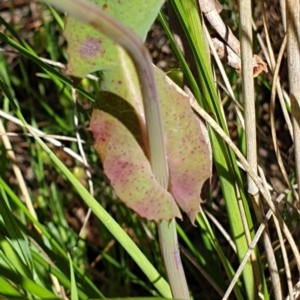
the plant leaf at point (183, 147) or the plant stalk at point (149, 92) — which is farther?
the plant leaf at point (183, 147)

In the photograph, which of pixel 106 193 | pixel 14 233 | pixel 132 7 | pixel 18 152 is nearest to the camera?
pixel 132 7

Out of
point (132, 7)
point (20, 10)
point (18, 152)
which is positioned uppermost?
point (20, 10)

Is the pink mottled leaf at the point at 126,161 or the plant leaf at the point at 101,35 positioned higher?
the plant leaf at the point at 101,35

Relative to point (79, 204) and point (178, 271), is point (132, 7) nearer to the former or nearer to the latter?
point (178, 271)

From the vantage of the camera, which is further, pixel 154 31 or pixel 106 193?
pixel 154 31

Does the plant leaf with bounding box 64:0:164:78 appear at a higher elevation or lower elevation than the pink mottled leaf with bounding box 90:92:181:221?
higher

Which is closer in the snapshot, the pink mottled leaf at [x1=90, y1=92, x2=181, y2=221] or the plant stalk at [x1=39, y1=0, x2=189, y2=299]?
the plant stalk at [x1=39, y1=0, x2=189, y2=299]

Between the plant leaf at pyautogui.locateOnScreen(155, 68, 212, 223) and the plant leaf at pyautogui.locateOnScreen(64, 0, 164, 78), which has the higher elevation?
the plant leaf at pyautogui.locateOnScreen(64, 0, 164, 78)

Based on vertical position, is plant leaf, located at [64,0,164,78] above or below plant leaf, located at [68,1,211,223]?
above

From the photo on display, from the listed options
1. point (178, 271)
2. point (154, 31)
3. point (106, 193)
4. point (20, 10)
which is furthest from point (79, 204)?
point (178, 271)

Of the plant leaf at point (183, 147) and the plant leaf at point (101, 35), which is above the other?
the plant leaf at point (101, 35)

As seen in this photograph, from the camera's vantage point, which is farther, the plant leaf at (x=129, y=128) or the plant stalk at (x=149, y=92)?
the plant leaf at (x=129, y=128)
